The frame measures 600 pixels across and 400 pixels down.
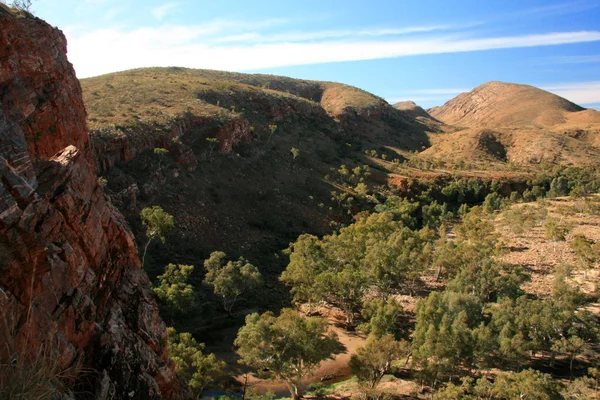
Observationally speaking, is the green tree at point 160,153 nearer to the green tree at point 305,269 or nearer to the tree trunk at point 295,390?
the green tree at point 305,269

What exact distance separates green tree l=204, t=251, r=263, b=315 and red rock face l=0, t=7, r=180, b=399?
15357 mm

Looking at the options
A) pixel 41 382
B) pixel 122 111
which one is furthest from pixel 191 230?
pixel 41 382

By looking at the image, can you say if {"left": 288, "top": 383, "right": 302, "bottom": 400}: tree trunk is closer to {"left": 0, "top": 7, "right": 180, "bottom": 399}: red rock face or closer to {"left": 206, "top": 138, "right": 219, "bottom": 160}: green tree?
{"left": 0, "top": 7, "right": 180, "bottom": 399}: red rock face

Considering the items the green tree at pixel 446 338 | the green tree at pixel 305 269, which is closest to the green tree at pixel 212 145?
the green tree at pixel 305 269

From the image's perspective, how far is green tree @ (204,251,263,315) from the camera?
29.5 meters

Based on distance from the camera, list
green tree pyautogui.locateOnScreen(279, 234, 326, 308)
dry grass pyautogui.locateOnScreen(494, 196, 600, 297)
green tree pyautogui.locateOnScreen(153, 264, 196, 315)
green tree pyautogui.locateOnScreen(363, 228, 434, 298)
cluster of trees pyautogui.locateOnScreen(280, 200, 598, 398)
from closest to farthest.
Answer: cluster of trees pyautogui.locateOnScreen(280, 200, 598, 398) < green tree pyautogui.locateOnScreen(153, 264, 196, 315) < green tree pyautogui.locateOnScreen(279, 234, 326, 308) < green tree pyautogui.locateOnScreen(363, 228, 434, 298) < dry grass pyautogui.locateOnScreen(494, 196, 600, 297)

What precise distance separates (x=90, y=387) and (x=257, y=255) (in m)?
31.5

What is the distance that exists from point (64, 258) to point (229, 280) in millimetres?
20584

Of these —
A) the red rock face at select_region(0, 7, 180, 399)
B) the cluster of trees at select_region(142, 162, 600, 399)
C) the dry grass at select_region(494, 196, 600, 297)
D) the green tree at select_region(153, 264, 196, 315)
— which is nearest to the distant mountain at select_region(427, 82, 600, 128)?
the dry grass at select_region(494, 196, 600, 297)

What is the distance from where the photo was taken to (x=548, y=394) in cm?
1756

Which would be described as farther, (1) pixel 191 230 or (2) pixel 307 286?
(1) pixel 191 230

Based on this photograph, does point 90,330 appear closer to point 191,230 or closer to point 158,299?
point 158,299

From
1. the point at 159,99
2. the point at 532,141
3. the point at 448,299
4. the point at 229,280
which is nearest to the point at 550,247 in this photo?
the point at 448,299

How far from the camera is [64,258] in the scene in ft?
30.9
